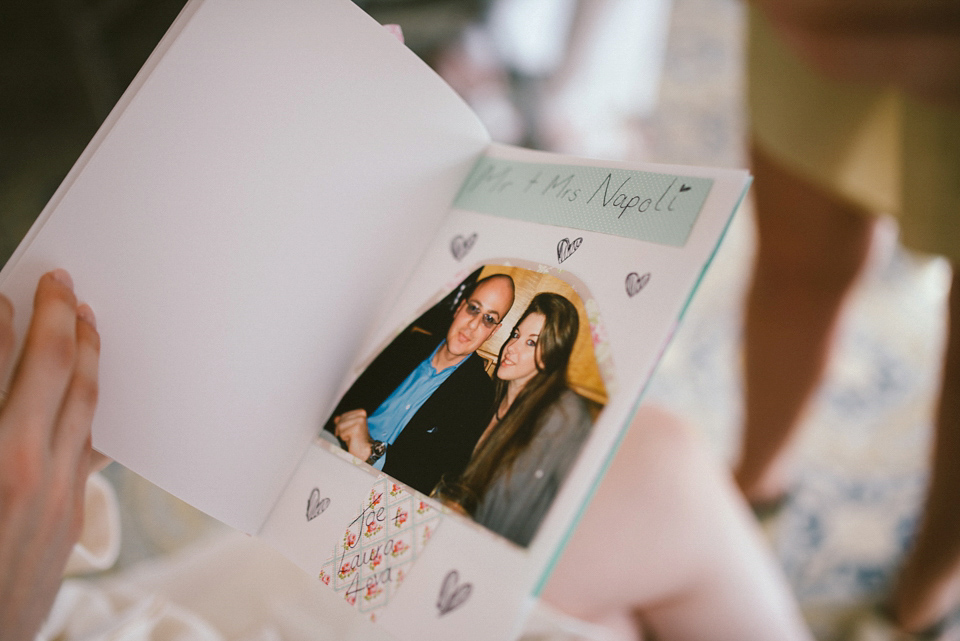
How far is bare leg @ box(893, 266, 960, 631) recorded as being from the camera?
2.25 feet

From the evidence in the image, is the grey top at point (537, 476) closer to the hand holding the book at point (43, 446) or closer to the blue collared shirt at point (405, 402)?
the blue collared shirt at point (405, 402)

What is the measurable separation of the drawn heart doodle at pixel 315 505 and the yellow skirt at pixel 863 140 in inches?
25.1

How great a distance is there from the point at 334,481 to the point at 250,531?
Result: 3.1 inches

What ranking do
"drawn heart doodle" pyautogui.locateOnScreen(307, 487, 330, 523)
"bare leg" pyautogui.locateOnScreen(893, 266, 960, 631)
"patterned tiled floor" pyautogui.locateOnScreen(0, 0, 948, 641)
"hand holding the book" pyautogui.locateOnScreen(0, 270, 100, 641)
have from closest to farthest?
1. "hand holding the book" pyautogui.locateOnScreen(0, 270, 100, 641)
2. "drawn heart doodle" pyautogui.locateOnScreen(307, 487, 330, 523)
3. "bare leg" pyautogui.locateOnScreen(893, 266, 960, 631)
4. "patterned tiled floor" pyautogui.locateOnScreen(0, 0, 948, 641)

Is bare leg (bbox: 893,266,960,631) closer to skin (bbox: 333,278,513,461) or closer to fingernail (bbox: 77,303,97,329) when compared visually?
skin (bbox: 333,278,513,461)

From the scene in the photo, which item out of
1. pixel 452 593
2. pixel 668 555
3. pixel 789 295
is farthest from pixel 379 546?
pixel 789 295

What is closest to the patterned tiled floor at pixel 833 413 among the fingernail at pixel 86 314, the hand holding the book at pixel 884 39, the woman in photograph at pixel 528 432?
the hand holding the book at pixel 884 39

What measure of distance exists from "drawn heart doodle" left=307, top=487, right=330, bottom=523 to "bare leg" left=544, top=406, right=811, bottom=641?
0.25 m

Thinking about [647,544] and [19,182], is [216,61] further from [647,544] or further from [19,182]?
[19,182]

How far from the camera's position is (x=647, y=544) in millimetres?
530

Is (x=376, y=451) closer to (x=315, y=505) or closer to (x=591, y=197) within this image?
(x=315, y=505)

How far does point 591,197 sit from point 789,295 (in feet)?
1.89

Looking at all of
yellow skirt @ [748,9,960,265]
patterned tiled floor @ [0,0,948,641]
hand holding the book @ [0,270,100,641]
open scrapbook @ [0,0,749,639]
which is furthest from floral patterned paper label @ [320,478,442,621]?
yellow skirt @ [748,9,960,265]

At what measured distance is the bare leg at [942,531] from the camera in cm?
69
